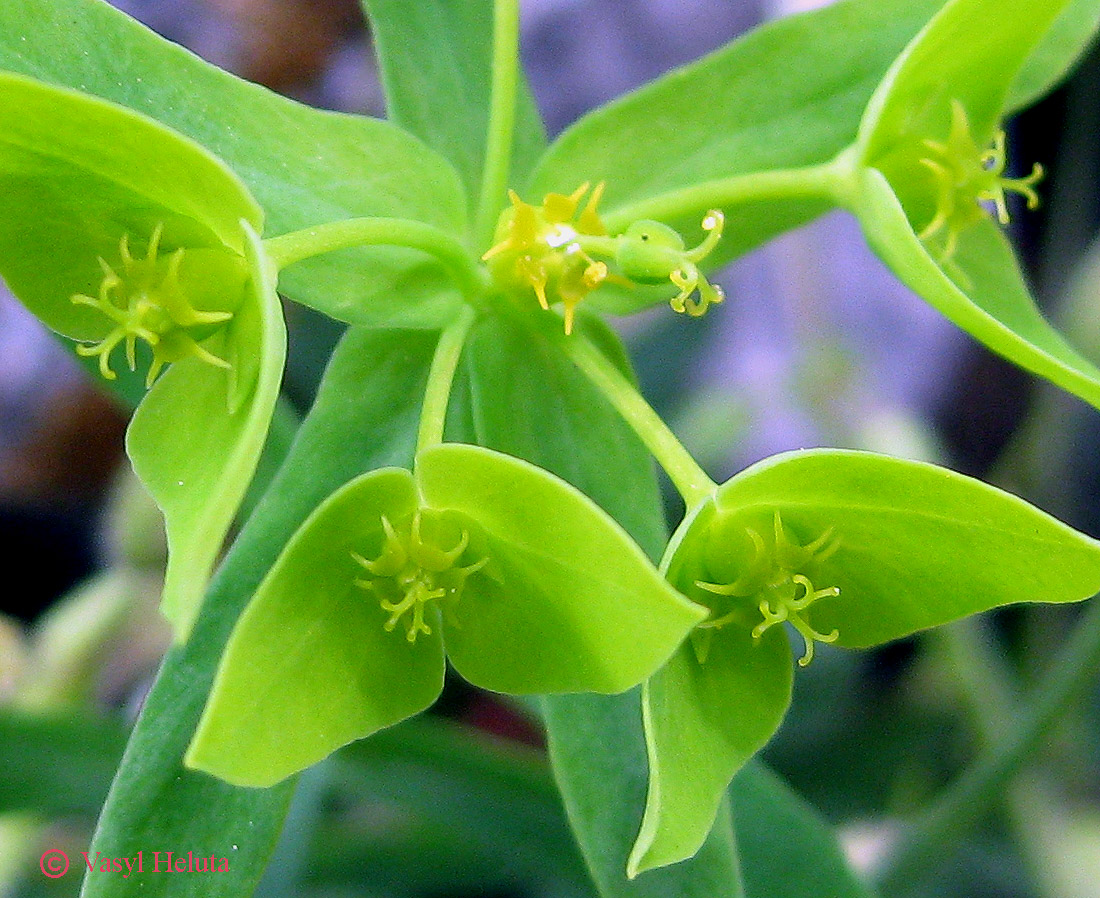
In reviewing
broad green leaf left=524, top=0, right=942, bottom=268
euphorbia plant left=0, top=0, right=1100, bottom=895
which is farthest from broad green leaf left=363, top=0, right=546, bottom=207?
broad green leaf left=524, top=0, right=942, bottom=268

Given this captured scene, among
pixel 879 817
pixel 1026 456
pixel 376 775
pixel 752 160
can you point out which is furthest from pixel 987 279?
pixel 1026 456

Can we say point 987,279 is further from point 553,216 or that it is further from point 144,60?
point 144,60

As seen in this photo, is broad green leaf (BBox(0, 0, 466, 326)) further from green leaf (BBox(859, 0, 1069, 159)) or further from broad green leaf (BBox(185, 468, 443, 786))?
green leaf (BBox(859, 0, 1069, 159))

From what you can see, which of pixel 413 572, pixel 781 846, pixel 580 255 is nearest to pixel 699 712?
pixel 413 572

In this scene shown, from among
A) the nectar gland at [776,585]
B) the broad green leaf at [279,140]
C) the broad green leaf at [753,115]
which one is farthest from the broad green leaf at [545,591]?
the broad green leaf at [753,115]

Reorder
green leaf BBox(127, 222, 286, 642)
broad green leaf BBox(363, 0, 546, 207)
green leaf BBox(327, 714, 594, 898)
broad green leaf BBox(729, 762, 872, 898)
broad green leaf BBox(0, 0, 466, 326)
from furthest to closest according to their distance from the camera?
green leaf BBox(327, 714, 594, 898) → broad green leaf BBox(729, 762, 872, 898) → broad green leaf BBox(363, 0, 546, 207) → broad green leaf BBox(0, 0, 466, 326) → green leaf BBox(127, 222, 286, 642)

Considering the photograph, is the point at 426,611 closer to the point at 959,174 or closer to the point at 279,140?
the point at 279,140
